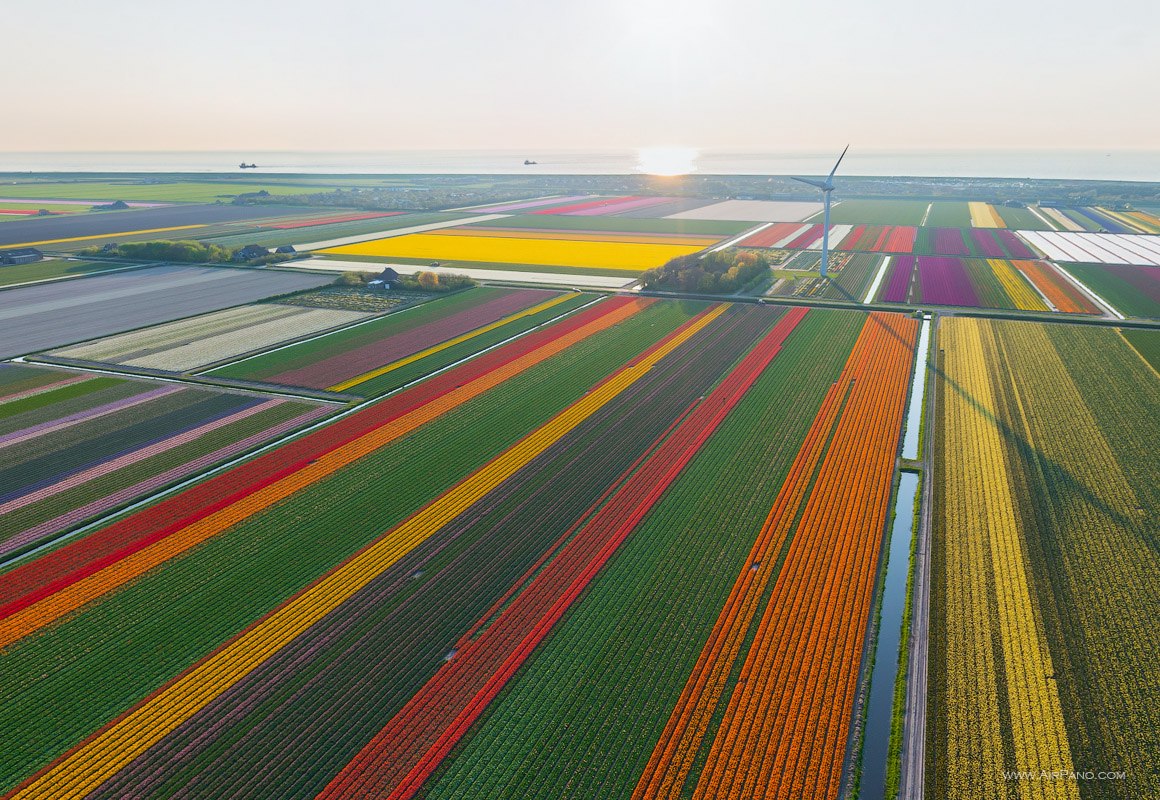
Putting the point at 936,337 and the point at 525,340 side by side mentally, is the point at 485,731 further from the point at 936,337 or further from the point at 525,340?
the point at 936,337

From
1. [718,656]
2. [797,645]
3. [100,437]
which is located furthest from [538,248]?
[718,656]

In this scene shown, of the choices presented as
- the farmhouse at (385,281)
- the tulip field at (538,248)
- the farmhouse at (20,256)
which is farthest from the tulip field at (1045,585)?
the farmhouse at (20,256)

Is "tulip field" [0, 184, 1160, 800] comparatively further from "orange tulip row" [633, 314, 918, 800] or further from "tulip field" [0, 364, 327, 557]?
"tulip field" [0, 364, 327, 557]

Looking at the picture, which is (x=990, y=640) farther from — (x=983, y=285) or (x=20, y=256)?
(x=20, y=256)

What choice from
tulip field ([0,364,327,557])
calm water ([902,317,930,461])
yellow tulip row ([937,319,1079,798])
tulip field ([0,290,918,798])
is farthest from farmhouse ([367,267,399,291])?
yellow tulip row ([937,319,1079,798])

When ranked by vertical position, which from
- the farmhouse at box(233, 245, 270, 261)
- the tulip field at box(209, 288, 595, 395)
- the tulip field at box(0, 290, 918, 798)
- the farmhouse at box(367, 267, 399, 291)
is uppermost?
the farmhouse at box(233, 245, 270, 261)
